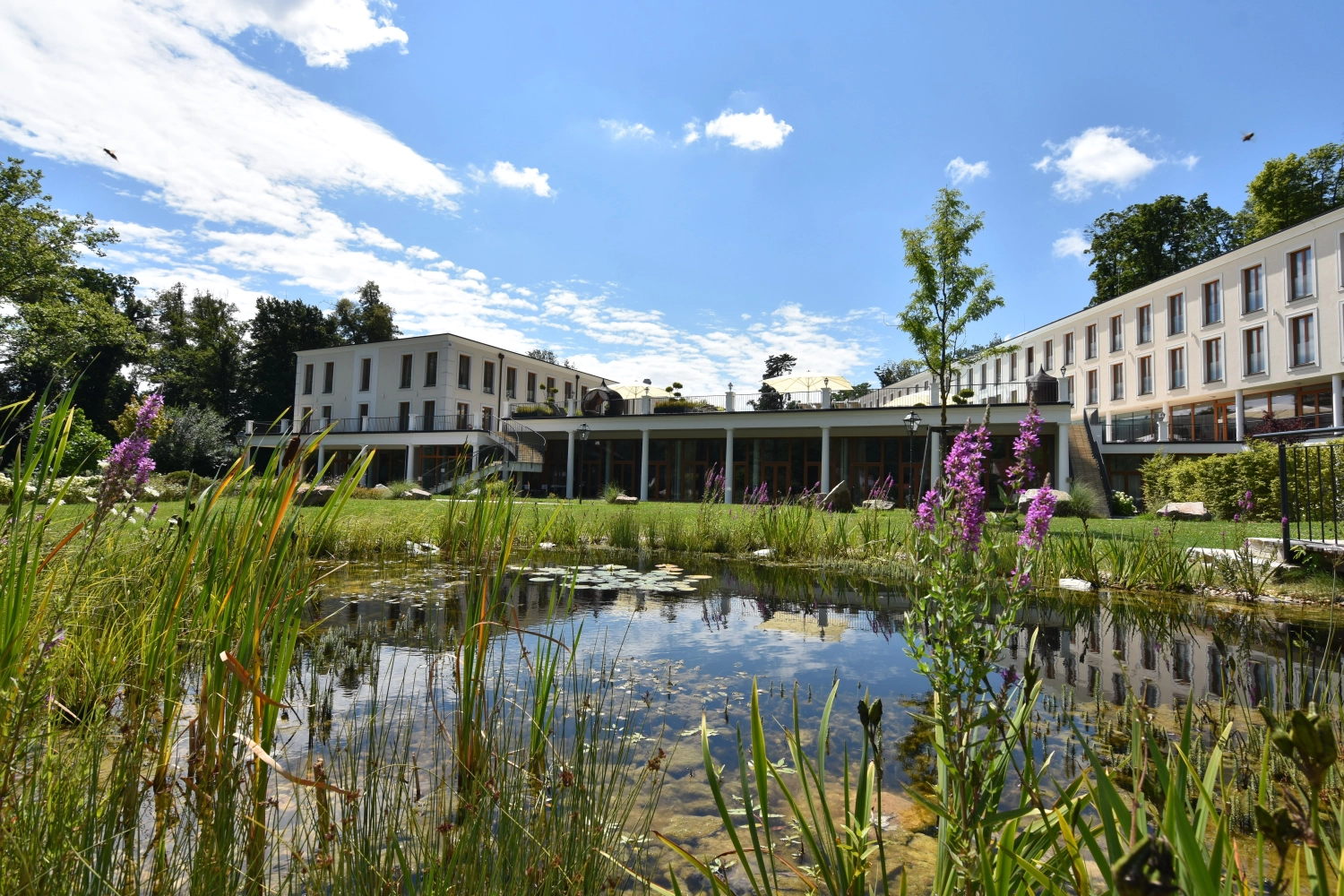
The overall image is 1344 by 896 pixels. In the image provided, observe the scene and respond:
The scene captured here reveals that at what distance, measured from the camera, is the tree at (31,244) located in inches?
1051

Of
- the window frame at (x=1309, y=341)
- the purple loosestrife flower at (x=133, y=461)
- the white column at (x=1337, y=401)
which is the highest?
the window frame at (x=1309, y=341)

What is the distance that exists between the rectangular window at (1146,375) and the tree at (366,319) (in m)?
46.7

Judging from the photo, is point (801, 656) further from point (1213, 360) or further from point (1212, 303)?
point (1212, 303)

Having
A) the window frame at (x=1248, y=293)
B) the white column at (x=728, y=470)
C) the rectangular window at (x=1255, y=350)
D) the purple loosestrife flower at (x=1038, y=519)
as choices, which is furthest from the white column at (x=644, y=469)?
the purple loosestrife flower at (x=1038, y=519)

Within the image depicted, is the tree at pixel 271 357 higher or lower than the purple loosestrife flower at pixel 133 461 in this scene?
higher

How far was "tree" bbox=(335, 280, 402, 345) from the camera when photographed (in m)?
51.3

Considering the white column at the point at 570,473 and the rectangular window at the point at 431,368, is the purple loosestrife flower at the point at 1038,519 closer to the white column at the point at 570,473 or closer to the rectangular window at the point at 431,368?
the white column at the point at 570,473

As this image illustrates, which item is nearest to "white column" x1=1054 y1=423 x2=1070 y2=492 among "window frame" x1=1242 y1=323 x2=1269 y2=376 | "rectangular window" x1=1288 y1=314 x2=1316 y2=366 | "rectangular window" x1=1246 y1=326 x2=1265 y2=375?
"rectangular window" x1=1288 y1=314 x2=1316 y2=366

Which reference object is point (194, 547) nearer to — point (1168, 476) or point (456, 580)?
point (456, 580)

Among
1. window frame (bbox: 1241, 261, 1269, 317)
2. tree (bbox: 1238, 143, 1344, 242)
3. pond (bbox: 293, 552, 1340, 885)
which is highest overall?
tree (bbox: 1238, 143, 1344, 242)

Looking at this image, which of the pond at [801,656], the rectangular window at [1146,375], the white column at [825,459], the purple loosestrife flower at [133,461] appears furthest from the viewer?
the rectangular window at [1146,375]

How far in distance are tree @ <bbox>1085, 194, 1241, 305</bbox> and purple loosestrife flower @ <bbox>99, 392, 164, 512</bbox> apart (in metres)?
46.8

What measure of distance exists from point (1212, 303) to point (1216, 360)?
2.41 metres

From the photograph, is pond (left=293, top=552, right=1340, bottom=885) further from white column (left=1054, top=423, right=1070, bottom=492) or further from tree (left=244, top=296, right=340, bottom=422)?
tree (left=244, top=296, right=340, bottom=422)
